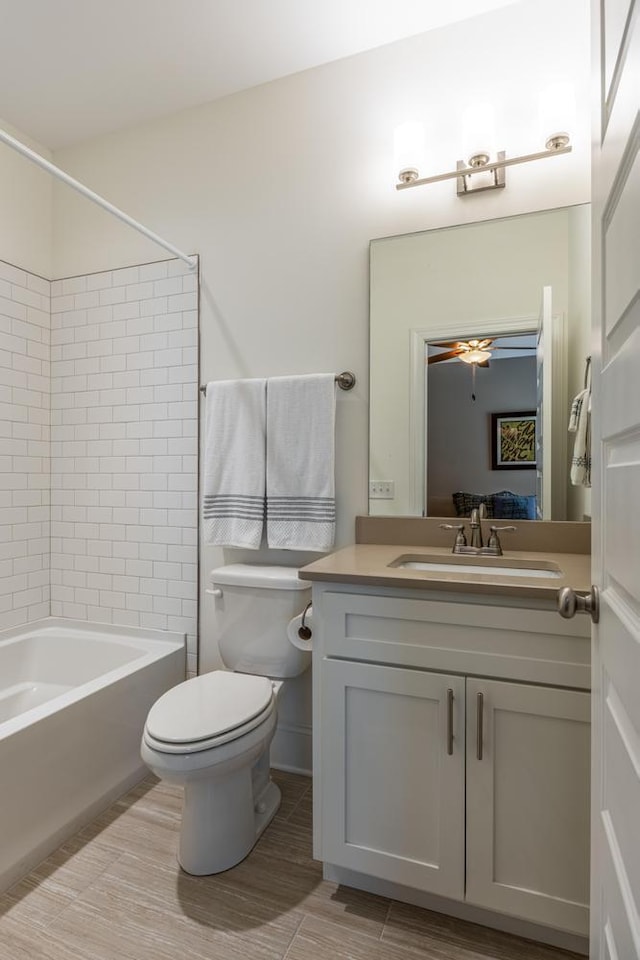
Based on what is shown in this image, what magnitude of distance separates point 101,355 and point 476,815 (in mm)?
2264

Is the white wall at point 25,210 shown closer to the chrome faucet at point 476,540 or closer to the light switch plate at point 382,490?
the light switch plate at point 382,490

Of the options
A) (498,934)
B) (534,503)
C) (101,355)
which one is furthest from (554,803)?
(101,355)

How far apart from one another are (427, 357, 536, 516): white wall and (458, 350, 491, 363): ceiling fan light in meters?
0.02

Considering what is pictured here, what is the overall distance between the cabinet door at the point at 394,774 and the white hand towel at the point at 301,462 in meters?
0.67

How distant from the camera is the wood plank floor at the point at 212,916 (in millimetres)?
1249

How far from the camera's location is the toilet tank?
184cm

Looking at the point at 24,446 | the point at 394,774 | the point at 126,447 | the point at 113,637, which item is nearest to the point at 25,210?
the point at 24,446

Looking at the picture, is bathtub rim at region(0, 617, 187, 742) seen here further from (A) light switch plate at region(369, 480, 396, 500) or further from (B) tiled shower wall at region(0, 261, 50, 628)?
(A) light switch plate at region(369, 480, 396, 500)

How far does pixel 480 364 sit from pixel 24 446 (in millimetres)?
2012

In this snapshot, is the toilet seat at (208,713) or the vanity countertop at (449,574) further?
the toilet seat at (208,713)

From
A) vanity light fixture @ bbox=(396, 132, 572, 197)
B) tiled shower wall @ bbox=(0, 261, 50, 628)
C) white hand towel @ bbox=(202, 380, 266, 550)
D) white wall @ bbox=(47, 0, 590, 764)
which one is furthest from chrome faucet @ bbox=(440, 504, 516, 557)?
tiled shower wall @ bbox=(0, 261, 50, 628)

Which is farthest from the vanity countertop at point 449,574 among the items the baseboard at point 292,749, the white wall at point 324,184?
the baseboard at point 292,749

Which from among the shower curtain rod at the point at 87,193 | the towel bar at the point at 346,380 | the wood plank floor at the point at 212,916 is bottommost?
the wood plank floor at the point at 212,916

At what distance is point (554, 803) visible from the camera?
1172mm
